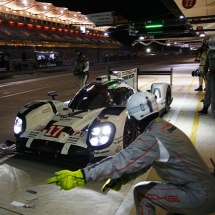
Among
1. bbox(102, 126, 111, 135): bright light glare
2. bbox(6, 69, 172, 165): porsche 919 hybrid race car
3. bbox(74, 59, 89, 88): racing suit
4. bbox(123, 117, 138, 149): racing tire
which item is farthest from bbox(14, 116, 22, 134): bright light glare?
bbox(74, 59, 89, 88): racing suit

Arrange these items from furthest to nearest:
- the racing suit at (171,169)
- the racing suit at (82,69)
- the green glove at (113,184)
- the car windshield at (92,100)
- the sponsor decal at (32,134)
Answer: the racing suit at (82,69), the car windshield at (92,100), the sponsor decal at (32,134), the green glove at (113,184), the racing suit at (171,169)

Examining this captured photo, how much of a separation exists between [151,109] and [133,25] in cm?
1981

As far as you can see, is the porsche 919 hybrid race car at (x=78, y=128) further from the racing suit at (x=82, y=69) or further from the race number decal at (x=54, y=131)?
the racing suit at (x=82, y=69)

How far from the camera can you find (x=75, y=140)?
4512 mm

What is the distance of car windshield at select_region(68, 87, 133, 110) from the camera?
5938 millimetres

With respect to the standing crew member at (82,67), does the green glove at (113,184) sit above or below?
below

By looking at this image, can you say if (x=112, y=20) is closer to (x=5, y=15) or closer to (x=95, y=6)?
(x=5, y=15)

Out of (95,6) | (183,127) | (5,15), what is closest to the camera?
(183,127)

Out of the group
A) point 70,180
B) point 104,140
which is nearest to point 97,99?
point 104,140

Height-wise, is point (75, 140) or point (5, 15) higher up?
point (5, 15)

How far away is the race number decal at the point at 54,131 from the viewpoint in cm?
474

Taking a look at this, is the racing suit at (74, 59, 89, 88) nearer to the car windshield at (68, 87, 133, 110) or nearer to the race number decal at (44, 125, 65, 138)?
the car windshield at (68, 87, 133, 110)

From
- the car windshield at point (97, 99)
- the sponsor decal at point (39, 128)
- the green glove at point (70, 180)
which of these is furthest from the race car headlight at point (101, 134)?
Result: the green glove at point (70, 180)

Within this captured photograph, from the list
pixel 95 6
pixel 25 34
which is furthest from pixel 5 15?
pixel 95 6
